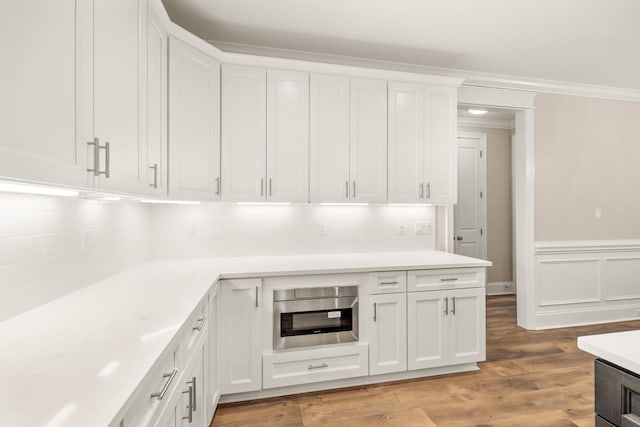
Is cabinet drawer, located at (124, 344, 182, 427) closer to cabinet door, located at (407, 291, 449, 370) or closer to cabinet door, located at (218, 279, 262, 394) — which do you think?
cabinet door, located at (218, 279, 262, 394)

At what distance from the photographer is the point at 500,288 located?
17.4 feet

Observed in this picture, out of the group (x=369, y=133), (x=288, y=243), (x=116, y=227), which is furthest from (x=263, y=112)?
(x=116, y=227)

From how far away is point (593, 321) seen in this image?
3.99 metres

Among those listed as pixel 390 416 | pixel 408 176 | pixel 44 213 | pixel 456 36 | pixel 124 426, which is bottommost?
pixel 390 416

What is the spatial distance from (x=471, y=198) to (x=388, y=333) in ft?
10.8

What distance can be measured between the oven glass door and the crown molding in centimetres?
221

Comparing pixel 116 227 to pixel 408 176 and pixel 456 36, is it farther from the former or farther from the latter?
pixel 456 36

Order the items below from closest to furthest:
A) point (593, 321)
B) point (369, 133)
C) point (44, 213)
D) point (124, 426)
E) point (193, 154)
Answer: point (124, 426), point (44, 213), point (193, 154), point (369, 133), point (593, 321)

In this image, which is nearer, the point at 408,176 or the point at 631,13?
the point at 631,13

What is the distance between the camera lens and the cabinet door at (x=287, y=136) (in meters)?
2.70

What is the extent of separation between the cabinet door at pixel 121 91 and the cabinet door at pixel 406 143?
1.93m

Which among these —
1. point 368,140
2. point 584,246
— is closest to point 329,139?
point 368,140

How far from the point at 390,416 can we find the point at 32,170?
2275 mm

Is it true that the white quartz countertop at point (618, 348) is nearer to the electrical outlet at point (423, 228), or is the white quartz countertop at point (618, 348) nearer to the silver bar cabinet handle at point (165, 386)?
the silver bar cabinet handle at point (165, 386)
